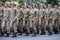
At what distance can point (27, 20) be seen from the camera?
1045 cm

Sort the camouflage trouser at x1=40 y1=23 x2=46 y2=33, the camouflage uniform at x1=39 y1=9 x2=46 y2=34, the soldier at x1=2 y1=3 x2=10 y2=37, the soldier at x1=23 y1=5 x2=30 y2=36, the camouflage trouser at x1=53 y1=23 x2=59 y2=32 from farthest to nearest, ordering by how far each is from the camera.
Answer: the camouflage trouser at x1=53 y1=23 x2=59 y2=32, the camouflage trouser at x1=40 y1=23 x2=46 y2=33, the camouflage uniform at x1=39 y1=9 x2=46 y2=34, the soldier at x1=23 y1=5 x2=30 y2=36, the soldier at x1=2 y1=3 x2=10 y2=37

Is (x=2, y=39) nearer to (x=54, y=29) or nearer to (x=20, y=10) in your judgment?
(x=20, y=10)

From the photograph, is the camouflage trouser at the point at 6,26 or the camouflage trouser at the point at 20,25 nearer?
the camouflage trouser at the point at 6,26

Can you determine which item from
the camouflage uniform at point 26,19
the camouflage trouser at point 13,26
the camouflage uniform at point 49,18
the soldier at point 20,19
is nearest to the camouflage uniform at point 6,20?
the camouflage trouser at point 13,26

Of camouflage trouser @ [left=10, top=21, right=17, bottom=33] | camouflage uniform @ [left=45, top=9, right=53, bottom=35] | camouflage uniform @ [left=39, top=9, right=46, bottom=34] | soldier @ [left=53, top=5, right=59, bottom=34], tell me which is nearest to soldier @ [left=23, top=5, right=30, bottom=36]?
camouflage trouser @ [left=10, top=21, right=17, bottom=33]

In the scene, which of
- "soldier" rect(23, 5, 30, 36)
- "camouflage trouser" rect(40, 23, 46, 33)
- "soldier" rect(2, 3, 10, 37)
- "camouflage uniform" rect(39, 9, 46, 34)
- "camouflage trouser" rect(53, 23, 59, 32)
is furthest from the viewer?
"camouflage trouser" rect(53, 23, 59, 32)

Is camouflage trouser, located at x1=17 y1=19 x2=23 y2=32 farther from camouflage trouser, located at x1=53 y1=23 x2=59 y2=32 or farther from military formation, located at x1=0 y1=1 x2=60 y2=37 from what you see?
camouflage trouser, located at x1=53 y1=23 x2=59 y2=32

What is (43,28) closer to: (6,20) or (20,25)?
(20,25)

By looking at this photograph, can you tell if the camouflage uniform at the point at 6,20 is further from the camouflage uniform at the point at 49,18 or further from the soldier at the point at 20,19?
the camouflage uniform at the point at 49,18

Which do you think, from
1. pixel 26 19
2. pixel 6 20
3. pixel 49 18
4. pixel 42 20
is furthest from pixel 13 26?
pixel 49 18

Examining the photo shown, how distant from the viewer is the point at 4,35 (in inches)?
407

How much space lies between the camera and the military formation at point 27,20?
1024cm

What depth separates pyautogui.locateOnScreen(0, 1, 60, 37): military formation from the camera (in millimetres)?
10242

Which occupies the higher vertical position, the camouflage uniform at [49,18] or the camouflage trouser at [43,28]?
the camouflage uniform at [49,18]
